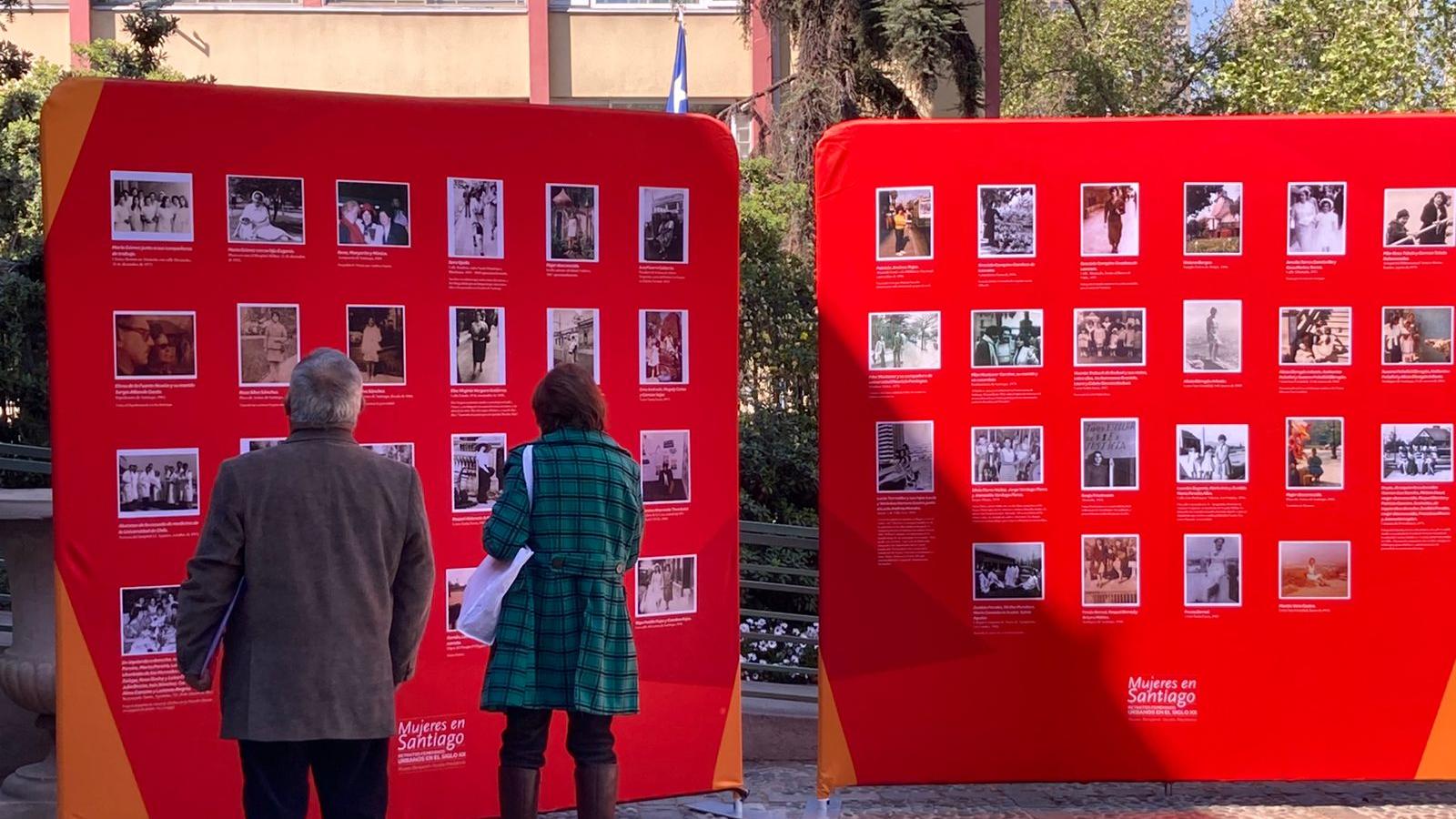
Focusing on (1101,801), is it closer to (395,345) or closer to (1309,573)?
(1309,573)

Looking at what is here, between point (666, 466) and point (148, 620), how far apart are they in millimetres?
1895

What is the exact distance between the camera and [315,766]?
158 inches

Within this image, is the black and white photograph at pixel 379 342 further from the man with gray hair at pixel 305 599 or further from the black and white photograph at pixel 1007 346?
the black and white photograph at pixel 1007 346

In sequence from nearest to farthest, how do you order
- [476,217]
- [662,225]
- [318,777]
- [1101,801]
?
[318,777] < [476,217] < [662,225] < [1101,801]

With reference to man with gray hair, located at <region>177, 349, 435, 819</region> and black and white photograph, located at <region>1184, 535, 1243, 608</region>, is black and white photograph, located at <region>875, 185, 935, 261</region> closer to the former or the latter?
black and white photograph, located at <region>1184, 535, 1243, 608</region>

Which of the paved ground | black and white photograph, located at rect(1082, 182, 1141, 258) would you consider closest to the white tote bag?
the paved ground

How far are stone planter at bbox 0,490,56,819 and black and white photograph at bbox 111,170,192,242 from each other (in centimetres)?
118

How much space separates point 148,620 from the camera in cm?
482

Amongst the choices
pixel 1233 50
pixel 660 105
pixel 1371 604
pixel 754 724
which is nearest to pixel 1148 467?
pixel 1371 604

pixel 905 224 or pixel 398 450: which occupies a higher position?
pixel 905 224

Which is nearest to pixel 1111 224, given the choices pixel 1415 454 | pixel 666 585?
pixel 1415 454

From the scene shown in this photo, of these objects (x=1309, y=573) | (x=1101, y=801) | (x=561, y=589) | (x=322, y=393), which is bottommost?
(x=1101, y=801)

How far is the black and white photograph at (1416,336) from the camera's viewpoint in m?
5.68

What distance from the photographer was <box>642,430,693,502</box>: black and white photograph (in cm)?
557
